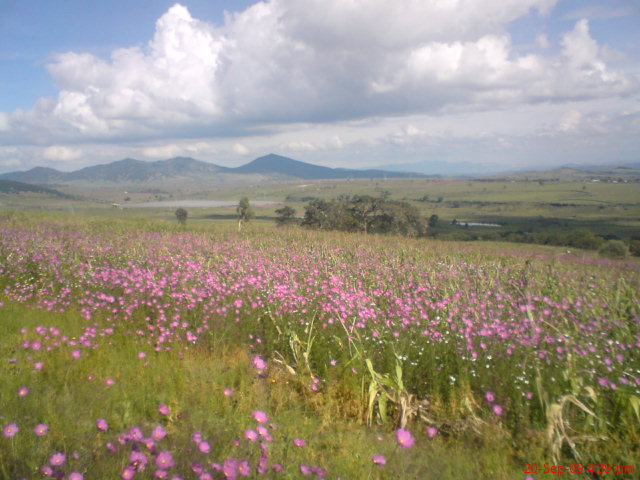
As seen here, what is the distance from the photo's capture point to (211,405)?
3432 millimetres

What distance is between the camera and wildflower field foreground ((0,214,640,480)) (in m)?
2.62

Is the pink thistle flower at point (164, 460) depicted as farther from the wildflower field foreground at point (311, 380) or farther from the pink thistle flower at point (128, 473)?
the pink thistle flower at point (128, 473)

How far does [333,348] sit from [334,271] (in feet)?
9.22

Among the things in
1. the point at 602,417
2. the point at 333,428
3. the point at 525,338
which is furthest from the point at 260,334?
the point at 602,417

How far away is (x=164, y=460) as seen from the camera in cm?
223

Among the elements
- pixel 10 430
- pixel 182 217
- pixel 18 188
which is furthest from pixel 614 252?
pixel 18 188

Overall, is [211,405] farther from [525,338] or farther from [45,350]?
[525,338]

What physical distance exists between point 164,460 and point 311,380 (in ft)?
6.60
